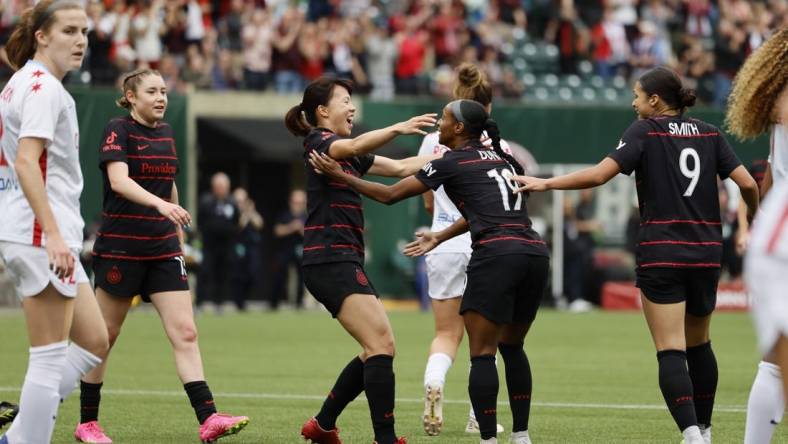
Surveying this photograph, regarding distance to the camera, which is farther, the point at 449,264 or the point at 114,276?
the point at 449,264

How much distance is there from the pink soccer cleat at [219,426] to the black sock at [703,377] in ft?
8.68

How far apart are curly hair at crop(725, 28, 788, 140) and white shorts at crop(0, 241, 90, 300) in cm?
328

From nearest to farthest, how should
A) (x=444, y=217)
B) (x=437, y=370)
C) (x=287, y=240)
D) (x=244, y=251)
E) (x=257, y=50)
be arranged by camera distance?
(x=437, y=370) → (x=444, y=217) → (x=244, y=251) → (x=287, y=240) → (x=257, y=50)

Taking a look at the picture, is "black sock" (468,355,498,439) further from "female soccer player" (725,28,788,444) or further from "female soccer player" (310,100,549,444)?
"female soccer player" (725,28,788,444)

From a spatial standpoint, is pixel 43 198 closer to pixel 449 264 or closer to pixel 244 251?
pixel 449 264

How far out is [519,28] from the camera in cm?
2914

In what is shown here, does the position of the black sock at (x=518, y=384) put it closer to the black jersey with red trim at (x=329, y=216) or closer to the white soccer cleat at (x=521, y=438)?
the white soccer cleat at (x=521, y=438)

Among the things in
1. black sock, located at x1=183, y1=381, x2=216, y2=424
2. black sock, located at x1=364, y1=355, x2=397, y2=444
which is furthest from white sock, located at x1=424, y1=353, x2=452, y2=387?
black sock, located at x1=183, y1=381, x2=216, y2=424

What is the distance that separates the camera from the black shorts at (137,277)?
8.32 metres

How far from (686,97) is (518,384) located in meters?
1.92

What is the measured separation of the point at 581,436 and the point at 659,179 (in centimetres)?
197

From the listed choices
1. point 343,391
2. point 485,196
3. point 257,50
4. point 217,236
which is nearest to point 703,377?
point 485,196

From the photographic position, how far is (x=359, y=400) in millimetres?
10859

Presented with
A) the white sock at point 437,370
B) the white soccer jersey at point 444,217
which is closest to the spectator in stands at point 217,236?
the white soccer jersey at point 444,217
